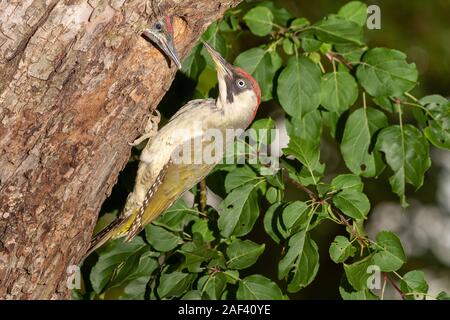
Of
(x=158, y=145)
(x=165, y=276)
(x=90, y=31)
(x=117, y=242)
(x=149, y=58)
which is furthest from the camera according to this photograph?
(x=158, y=145)

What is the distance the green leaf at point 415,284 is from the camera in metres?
2.75

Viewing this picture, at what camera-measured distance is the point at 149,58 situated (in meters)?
2.64

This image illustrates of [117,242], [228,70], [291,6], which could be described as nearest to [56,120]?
[117,242]

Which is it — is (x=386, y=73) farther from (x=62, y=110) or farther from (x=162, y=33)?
(x=62, y=110)

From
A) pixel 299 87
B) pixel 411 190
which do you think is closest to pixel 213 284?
pixel 299 87

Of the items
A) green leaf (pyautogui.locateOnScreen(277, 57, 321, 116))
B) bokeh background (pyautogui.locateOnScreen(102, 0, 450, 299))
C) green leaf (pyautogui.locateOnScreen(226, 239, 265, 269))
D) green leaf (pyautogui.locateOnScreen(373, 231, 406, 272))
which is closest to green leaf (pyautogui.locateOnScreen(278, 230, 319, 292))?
green leaf (pyautogui.locateOnScreen(226, 239, 265, 269))

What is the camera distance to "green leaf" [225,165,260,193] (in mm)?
2854

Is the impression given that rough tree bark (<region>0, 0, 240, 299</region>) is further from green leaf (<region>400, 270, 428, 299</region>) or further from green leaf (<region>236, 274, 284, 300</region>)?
green leaf (<region>400, 270, 428, 299</region>)

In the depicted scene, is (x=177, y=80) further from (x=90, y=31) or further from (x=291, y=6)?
Answer: (x=291, y=6)

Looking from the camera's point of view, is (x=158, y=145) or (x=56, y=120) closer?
(x=56, y=120)

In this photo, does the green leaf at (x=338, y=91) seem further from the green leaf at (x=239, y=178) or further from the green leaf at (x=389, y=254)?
the green leaf at (x=389, y=254)

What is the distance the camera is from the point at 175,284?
2846 millimetres

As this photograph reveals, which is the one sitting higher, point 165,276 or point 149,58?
point 149,58

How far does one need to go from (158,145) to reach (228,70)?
49 cm
